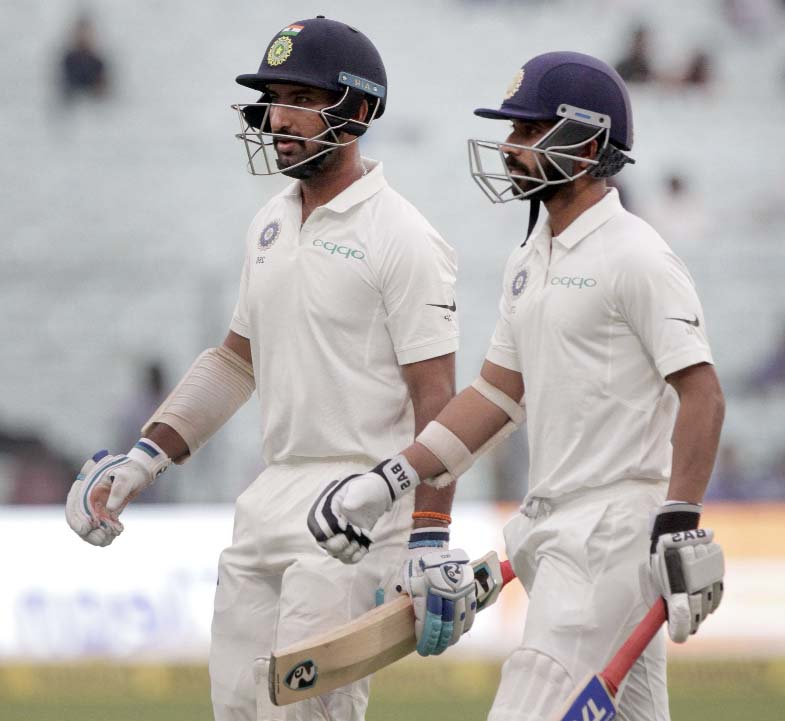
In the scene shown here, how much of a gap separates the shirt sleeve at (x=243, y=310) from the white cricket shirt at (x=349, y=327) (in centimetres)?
11

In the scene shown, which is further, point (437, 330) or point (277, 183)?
point (277, 183)

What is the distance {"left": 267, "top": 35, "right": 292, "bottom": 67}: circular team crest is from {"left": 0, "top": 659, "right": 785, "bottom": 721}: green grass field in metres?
3.50

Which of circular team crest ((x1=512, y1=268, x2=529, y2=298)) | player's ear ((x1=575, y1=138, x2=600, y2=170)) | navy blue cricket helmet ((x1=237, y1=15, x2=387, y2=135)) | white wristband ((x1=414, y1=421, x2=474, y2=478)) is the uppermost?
navy blue cricket helmet ((x1=237, y1=15, x2=387, y2=135))

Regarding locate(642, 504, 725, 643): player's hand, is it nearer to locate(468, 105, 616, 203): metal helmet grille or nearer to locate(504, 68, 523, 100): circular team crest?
locate(468, 105, 616, 203): metal helmet grille

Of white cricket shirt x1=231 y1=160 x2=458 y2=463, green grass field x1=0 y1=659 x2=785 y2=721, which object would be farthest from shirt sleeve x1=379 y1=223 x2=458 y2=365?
green grass field x1=0 y1=659 x2=785 y2=721

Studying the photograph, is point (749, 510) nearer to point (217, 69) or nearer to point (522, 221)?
point (522, 221)

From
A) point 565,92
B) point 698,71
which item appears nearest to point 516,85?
point 565,92

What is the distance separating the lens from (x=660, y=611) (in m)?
3.12

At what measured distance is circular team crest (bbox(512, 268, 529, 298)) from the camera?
3.52m

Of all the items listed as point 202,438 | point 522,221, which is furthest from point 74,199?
point 202,438

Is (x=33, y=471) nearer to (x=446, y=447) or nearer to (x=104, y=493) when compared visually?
(x=104, y=493)

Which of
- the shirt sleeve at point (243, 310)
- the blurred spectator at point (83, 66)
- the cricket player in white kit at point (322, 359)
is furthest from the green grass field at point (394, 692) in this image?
the blurred spectator at point (83, 66)

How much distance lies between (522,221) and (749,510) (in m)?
3.71

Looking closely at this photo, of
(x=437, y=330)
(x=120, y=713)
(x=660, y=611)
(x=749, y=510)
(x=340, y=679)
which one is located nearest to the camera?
(x=660, y=611)
